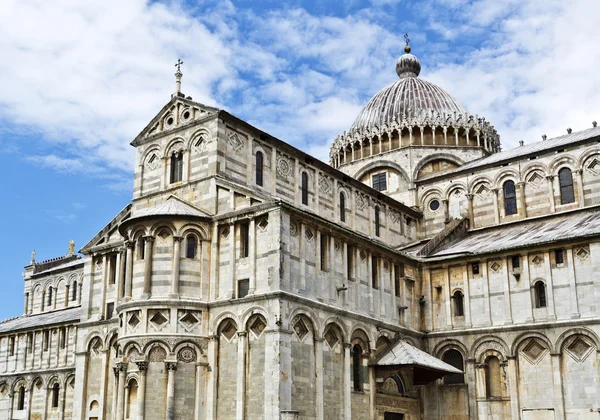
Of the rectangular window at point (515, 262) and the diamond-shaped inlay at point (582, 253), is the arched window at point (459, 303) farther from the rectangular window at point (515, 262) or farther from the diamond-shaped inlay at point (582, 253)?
the diamond-shaped inlay at point (582, 253)

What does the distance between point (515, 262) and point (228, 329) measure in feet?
46.9

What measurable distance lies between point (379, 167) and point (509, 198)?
889 centimetres

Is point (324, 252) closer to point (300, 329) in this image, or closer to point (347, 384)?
point (300, 329)

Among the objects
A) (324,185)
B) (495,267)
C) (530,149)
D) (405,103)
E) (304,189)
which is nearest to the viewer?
(495,267)

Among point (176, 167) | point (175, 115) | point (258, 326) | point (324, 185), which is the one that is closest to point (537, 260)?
point (324, 185)

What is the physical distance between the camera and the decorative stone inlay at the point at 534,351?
34656mm

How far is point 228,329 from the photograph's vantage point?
30.8 m

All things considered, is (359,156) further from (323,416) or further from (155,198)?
(323,416)

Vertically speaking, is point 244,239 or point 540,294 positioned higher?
point 244,239

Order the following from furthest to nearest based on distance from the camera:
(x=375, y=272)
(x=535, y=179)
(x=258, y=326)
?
(x=535, y=179)
(x=375, y=272)
(x=258, y=326)

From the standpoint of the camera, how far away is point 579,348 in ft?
111

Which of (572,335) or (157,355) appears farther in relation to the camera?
(572,335)

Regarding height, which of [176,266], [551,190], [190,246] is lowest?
[176,266]

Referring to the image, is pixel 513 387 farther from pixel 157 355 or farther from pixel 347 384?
pixel 157 355
